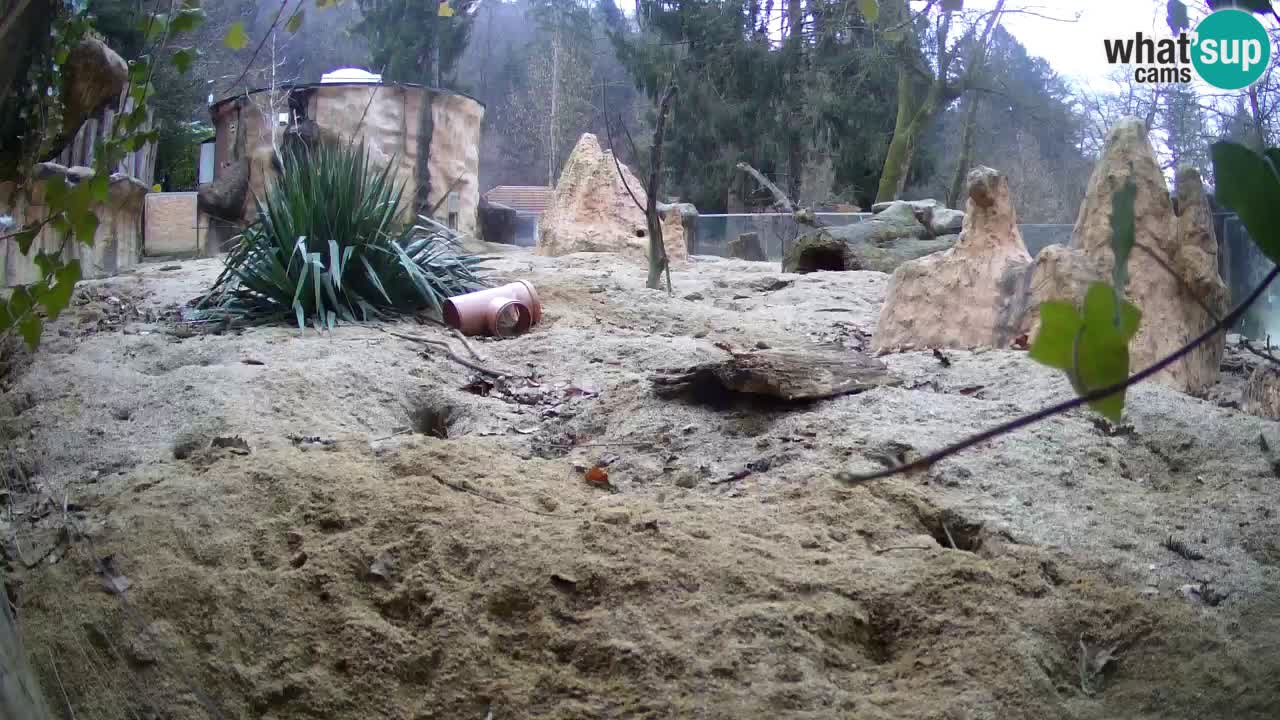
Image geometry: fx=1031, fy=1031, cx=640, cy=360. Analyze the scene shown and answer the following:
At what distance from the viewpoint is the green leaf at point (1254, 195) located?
78 cm

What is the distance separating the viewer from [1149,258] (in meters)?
4.36

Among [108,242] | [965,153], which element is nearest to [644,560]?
[108,242]

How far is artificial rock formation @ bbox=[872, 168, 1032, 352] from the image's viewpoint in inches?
185

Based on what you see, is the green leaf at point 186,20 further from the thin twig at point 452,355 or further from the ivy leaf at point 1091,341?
the thin twig at point 452,355

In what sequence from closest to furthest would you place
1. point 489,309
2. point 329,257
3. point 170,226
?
point 489,309 → point 329,257 → point 170,226

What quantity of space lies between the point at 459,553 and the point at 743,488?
0.79m

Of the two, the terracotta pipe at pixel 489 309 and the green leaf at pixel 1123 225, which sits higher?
the green leaf at pixel 1123 225

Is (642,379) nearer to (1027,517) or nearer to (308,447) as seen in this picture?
(308,447)

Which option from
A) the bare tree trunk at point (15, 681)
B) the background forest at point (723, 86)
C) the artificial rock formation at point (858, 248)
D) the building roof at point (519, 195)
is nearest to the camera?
the bare tree trunk at point (15, 681)

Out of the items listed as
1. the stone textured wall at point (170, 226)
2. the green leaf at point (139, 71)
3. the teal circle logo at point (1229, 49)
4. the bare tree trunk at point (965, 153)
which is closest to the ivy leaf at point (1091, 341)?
the green leaf at point (139, 71)

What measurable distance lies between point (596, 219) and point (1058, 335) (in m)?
9.92

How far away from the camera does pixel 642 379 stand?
3576 millimetres

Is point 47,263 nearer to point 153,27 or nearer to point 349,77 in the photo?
point 153,27

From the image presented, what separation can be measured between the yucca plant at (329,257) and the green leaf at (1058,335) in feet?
14.7
